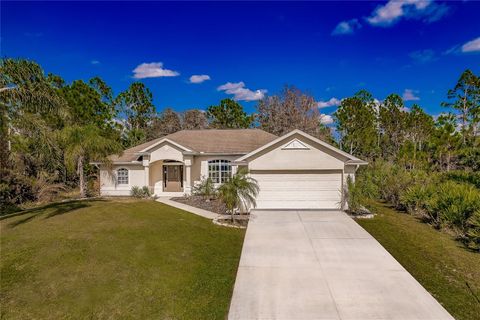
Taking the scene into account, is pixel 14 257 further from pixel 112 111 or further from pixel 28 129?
pixel 112 111

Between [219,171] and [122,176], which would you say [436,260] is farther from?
[122,176]

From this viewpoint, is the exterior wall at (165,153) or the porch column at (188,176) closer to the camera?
the porch column at (188,176)

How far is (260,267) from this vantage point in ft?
26.6

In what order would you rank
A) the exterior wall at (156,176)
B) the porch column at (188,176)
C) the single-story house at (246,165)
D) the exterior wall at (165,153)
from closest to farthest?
the single-story house at (246,165) < the porch column at (188,176) < the exterior wall at (165,153) < the exterior wall at (156,176)

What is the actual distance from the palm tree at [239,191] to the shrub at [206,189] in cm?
413


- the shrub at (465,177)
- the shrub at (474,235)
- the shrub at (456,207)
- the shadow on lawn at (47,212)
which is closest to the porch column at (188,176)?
the shadow on lawn at (47,212)

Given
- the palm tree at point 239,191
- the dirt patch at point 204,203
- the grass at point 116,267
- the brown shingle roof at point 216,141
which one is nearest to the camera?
the grass at point 116,267

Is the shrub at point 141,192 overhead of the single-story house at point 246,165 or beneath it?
beneath

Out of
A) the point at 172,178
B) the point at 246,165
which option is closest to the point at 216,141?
the point at 172,178

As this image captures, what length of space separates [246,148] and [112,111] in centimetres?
2388

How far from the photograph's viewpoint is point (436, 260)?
347 inches

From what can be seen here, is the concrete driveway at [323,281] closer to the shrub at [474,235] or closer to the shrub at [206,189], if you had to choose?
the shrub at [474,235]

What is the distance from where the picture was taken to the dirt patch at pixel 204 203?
1590 centimetres

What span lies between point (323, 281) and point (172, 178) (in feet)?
55.1
